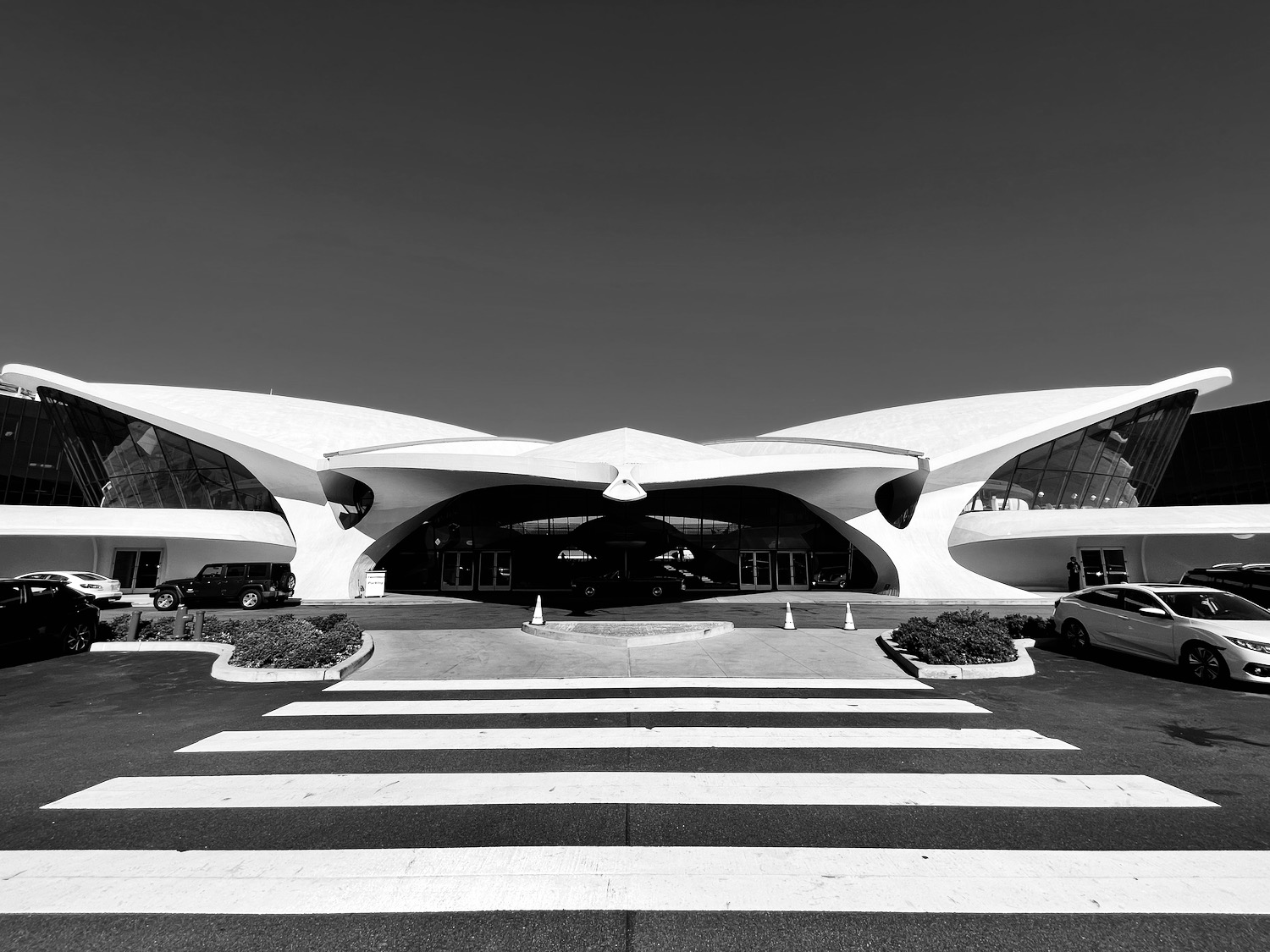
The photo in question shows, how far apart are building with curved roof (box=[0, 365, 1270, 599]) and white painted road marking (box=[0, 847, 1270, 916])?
64.7 ft

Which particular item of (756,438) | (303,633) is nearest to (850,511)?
(756,438)

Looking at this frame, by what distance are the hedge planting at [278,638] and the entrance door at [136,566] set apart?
19.2 meters

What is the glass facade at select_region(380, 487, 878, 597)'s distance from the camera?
A: 32531 mm

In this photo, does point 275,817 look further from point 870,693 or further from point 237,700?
point 870,693

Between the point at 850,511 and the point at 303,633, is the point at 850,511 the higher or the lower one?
the higher one

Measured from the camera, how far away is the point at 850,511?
29094 millimetres

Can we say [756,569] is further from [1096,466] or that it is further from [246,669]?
[246,669]

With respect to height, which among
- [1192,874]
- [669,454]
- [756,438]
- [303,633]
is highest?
[756,438]

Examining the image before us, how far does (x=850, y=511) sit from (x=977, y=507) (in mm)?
6516

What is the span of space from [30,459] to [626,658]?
62340 millimetres

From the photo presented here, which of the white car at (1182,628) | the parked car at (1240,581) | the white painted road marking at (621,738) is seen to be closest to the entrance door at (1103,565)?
the parked car at (1240,581)

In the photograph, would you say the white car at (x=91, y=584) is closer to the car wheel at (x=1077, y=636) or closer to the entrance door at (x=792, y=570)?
the entrance door at (x=792, y=570)

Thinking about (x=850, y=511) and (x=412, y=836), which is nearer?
(x=412, y=836)

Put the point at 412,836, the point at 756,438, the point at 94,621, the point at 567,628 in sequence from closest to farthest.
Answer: the point at 412,836, the point at 94,621, the point at 567,628, the point at 756,438
